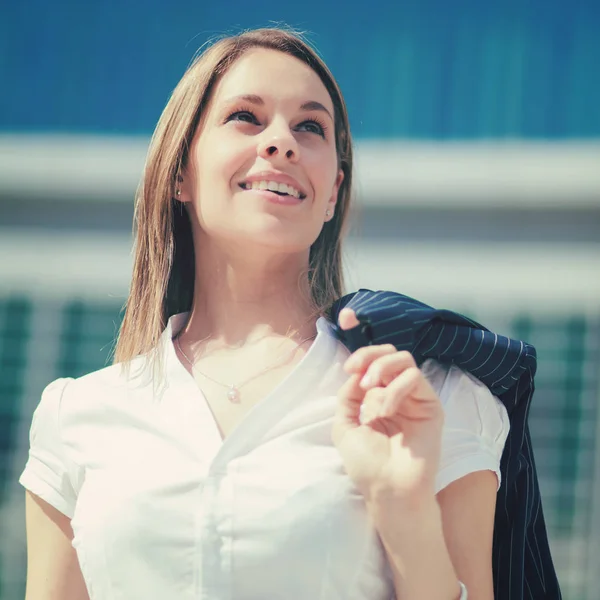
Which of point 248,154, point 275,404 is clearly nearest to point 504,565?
point 275,404

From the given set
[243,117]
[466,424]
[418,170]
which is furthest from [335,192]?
[418,170]

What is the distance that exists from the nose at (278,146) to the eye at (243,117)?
0.07 meters

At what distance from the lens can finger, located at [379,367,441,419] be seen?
138 centimetres

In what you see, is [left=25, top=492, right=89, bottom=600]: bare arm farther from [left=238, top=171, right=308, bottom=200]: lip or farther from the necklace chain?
[left=238, top=171, right=308, bottom=200]: lip

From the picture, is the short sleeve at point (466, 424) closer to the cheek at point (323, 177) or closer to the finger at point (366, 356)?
the finger at point (366, 356)

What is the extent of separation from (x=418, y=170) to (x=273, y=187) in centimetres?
511

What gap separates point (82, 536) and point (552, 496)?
19.3ft

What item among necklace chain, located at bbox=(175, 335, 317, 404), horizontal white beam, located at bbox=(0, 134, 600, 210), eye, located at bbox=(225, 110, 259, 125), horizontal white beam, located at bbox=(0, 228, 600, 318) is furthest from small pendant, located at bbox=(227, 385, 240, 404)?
horizontal white beam, located at bbox=(0, 134, 600, 210)

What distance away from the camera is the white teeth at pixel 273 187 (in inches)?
67.6

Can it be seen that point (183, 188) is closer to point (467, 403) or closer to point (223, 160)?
point (223, 160)

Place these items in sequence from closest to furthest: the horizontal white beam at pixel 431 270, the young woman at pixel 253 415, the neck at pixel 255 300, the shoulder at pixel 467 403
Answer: the young woman at pixel 253 415 < the shoulder at pixel 467 403 < the neck at pixel 255 300 < the horizontal white beam at pixel 431 270

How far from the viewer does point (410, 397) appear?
1.44 meters

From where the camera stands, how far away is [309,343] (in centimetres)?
179

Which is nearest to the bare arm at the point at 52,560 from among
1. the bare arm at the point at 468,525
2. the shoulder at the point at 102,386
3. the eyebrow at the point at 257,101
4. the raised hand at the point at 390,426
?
the shoulder at the point at 102,386
